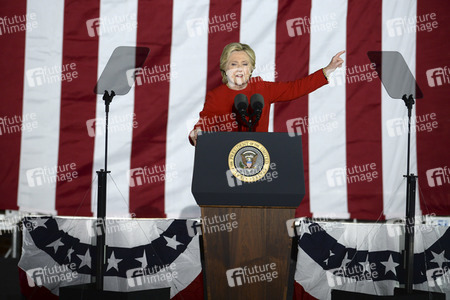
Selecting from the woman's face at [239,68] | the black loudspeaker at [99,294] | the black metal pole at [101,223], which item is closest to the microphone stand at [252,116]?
the woman's face at [239,68]

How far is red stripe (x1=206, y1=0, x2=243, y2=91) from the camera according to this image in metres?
3.42

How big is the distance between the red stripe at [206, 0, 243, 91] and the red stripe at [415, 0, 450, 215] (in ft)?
4.47

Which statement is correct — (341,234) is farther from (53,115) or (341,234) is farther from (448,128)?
(53,115)

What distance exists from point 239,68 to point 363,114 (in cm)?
150

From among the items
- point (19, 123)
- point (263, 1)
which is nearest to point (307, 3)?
point (263, 1)

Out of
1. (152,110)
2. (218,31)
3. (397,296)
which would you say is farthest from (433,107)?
(152,110)

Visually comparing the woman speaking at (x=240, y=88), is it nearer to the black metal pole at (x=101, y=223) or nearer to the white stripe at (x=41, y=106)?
the black metal pole at (x=101, y=223)

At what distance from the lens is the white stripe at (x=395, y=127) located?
10.8ft

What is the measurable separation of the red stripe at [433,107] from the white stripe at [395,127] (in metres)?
0.06

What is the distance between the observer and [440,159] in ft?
11.0

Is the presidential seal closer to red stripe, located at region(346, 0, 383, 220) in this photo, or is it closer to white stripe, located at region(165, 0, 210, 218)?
white stripe, located at region(165, 0, 210, 218)

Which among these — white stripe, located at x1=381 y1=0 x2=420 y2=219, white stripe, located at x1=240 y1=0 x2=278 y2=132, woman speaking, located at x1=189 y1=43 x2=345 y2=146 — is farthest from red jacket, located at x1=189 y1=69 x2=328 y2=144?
white stripe, located at x1=381 y1=0 x2=420 y2=219

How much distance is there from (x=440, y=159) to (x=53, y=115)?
2.82 m

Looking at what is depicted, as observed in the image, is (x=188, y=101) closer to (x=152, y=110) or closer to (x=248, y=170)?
(x=152, y=110)
